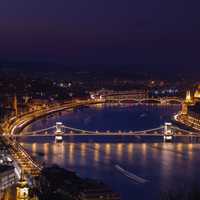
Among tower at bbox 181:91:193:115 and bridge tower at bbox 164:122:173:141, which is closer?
bridge tower at bbox 164:122:173:141

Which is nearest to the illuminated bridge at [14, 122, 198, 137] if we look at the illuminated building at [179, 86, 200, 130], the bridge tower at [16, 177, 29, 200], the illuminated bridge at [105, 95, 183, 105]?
the illuminated building at [179, 86, 200, 130]

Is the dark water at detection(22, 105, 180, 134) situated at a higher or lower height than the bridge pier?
higher

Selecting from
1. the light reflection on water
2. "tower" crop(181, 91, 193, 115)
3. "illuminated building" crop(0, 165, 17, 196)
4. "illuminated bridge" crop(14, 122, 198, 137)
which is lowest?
the light reflection on water

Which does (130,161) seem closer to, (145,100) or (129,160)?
(129,160)

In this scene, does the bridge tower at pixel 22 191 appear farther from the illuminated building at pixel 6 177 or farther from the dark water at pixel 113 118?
the dark water at pixel 113 118

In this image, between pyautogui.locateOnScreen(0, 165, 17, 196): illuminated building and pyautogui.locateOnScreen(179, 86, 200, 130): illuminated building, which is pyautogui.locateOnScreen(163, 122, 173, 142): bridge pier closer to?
pyautogui.locateOnScreen(179, 86, 200, 130): illuminated building

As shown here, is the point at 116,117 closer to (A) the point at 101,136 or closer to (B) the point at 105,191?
(A) the point at 101,136

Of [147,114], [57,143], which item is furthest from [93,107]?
[57,143]

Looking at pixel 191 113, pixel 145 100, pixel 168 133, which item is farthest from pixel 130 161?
pixel 145 100

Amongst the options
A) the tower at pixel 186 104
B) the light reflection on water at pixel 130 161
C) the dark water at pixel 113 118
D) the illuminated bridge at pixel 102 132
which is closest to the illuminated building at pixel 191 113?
the tower at pixel 186 104

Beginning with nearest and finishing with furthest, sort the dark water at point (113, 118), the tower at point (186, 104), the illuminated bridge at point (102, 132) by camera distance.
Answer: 1. the illuminated bridge at point (102, 132)
2. the dark water at point (113, 118)
3. the tower at point (186, 104)
